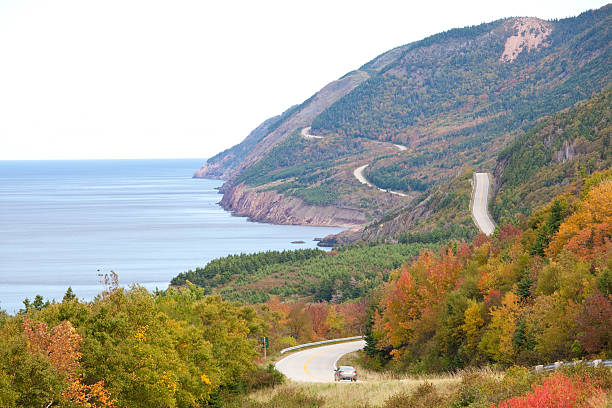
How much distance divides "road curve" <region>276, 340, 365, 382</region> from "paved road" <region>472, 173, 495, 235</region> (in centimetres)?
6785

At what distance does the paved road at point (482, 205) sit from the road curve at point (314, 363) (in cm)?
6785

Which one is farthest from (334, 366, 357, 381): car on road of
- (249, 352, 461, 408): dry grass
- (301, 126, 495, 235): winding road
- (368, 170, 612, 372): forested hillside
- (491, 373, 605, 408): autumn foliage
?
(301, 126, 495, 235): winding road

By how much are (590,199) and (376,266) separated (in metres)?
78.2

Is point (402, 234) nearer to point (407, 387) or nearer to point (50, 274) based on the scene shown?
point (50, 274)

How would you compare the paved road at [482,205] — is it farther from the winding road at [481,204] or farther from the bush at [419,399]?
the bush at [419,399]

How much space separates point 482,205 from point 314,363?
344 feet

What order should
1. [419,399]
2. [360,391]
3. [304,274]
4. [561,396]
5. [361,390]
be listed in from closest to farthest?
[561,396] → [419,399] → [360,391] → [361,390] → [304,274]

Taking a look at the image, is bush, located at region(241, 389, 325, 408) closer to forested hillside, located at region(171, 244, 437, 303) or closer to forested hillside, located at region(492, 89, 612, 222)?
forested hillside, located at region(171, 244, 437, 303)

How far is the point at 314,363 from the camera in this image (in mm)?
50281

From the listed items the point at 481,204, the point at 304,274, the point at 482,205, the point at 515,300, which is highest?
the point at 515,300

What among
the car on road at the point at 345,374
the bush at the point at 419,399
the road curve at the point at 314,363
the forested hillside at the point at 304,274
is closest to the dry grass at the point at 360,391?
the bush at the point at 419,399

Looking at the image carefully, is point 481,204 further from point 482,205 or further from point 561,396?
point 561,396

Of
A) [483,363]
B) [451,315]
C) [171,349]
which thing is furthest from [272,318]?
[171,349]

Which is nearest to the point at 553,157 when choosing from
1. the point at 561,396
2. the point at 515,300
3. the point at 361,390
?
the point at 515,300
